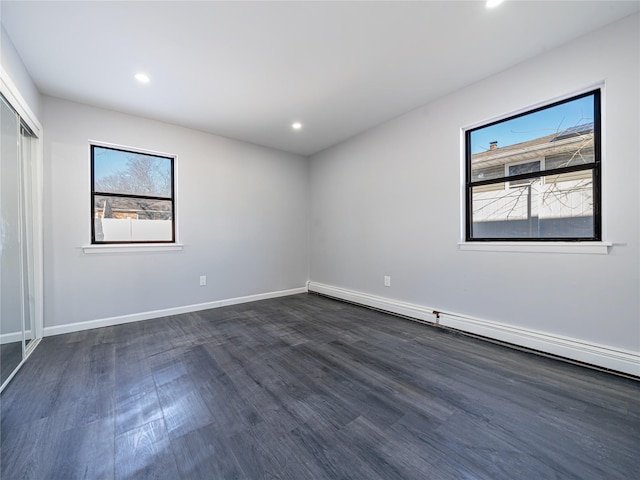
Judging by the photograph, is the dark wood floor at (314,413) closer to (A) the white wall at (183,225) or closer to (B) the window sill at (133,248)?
(A) the white wall at (183,225)

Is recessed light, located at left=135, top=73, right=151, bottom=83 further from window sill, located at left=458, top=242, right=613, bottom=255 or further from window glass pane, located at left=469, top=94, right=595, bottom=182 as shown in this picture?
window sill, located at left=458, top=242, right=613, bottom=255

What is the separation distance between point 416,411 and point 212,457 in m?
1.12

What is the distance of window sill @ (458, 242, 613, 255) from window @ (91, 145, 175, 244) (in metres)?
3.73

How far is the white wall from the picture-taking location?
2760mm

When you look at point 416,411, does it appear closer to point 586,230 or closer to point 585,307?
→ point 585,307

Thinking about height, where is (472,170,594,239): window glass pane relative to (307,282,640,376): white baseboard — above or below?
above

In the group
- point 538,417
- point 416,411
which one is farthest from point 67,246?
point 538,417

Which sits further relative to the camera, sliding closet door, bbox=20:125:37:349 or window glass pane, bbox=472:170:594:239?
sliding closet door, bbox=20:125:37:349

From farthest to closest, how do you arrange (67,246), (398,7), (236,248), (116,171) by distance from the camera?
1. (236,248)
2. (116,171)
3. (67,246)
4. (398,7)

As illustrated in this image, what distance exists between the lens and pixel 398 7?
Answer: 173 cm

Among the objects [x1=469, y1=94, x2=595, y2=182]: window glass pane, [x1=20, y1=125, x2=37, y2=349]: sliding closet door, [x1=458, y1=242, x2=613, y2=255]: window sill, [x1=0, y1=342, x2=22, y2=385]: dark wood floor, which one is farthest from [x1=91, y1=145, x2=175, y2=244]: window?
[x1=469, y1=94, x2=595, y2=182]: window glass pane

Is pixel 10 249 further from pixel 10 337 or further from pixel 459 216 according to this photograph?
pixel 459 216

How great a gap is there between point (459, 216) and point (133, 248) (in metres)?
3.87

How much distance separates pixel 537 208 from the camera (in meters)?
2.33
